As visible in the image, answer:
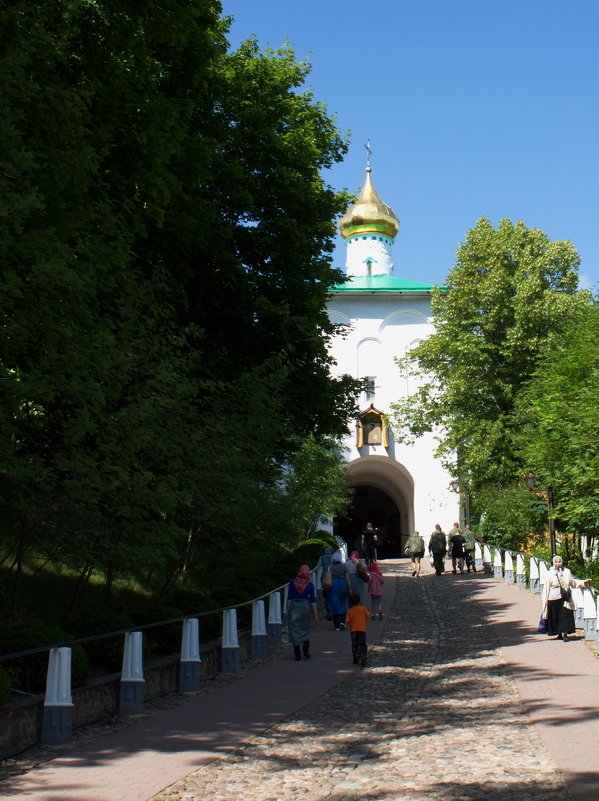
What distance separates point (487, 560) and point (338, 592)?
13.1 meters

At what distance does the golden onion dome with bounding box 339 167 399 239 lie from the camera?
51469mm

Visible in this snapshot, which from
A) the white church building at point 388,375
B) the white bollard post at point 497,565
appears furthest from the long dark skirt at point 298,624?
the white church building at point 388,375

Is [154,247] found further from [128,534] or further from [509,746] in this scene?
[509,746]

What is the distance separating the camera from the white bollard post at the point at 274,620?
15914 millimetres

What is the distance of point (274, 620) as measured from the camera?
1597 cm

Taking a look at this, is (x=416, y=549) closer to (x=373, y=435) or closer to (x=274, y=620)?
(x=274, y=620)

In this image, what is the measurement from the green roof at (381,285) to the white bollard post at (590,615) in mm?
30894

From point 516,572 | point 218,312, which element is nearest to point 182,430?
point 218,312

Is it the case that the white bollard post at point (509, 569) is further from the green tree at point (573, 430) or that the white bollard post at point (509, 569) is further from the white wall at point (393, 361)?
the white wall at point (393, 361)

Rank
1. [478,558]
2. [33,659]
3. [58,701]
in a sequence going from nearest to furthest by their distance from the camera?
1. [58,701]
2. [33,659]
3. [478,558]

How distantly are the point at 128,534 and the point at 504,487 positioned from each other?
2147 centimetres

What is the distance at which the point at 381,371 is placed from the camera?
44.3 m

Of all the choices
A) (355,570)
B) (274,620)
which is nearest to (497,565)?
(355,570)

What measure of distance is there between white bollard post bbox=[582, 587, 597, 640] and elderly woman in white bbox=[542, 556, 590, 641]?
1.25 ft
